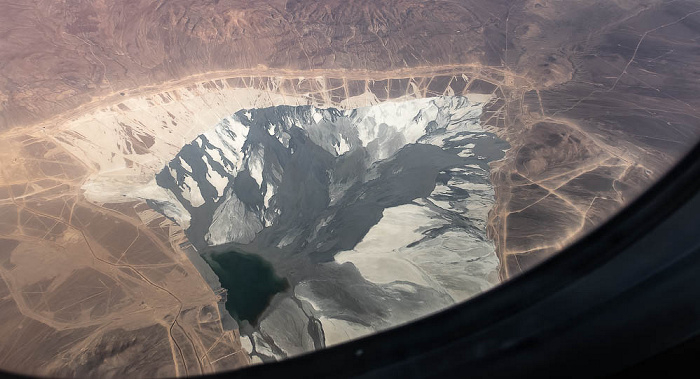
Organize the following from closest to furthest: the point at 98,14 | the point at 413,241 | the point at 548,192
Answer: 1. the point at 413,241
2. the point at 548,192
3. the point at 98,14

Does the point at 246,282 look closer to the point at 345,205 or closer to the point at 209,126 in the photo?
the point at 345,205

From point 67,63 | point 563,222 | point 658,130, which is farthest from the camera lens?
point 67,63

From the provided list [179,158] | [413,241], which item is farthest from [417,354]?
[179,158]

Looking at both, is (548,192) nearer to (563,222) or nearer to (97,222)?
(563,222)

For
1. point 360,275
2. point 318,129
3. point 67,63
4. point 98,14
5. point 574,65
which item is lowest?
point 360,275

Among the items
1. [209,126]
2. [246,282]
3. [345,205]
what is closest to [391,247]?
[345,205]

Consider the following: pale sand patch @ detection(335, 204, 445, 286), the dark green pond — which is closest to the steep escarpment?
pale sand patch @ detection(335, 204, 445, 286)

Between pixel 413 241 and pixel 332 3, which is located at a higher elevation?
pixel 332 3

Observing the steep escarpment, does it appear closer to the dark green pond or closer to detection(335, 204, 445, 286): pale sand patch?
detection(335, 204, 445, 286): pale sand patch
